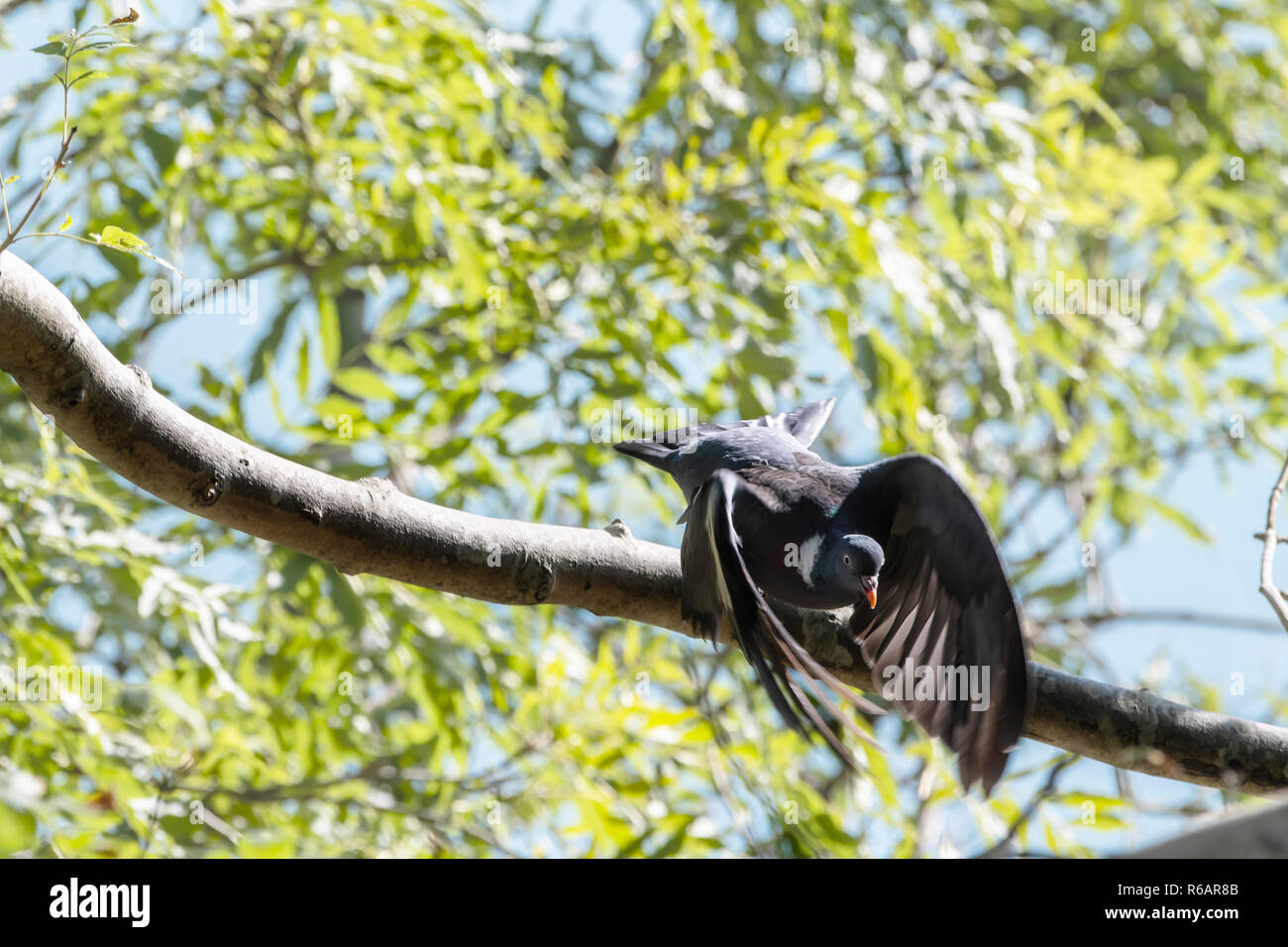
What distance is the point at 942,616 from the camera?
2.38 metres

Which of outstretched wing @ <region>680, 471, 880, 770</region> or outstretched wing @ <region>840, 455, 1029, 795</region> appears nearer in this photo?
outstretched wing @ <region>680, 471, 880, 770</region>

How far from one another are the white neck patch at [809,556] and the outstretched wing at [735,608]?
0.20 m

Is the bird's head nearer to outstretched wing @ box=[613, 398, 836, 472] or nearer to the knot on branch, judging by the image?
outstretched wing @ box=[613, 398, 836, 472]

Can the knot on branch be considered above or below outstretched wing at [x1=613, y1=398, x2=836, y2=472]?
above

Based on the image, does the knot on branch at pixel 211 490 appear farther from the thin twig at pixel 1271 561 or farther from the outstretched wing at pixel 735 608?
the thin twig at pixel 1271 561

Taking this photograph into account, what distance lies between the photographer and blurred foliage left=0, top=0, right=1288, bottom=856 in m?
2.99

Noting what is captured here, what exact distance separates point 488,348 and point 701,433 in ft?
3.27

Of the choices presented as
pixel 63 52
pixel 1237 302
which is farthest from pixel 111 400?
pixel 1237 302

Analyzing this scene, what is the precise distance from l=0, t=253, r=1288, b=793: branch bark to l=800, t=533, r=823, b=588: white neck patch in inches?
5.9

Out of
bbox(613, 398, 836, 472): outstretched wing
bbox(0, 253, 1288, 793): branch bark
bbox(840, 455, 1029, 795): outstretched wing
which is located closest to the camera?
bbox(0, 253, 1288, 793): branch bark

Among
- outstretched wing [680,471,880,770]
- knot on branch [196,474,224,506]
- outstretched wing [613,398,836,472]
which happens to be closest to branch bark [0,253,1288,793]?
knot on branch [196,474,224,506]

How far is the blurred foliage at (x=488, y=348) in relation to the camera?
2994 millimetres

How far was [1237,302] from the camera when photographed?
14.5 ft

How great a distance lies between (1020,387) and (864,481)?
1.59m
